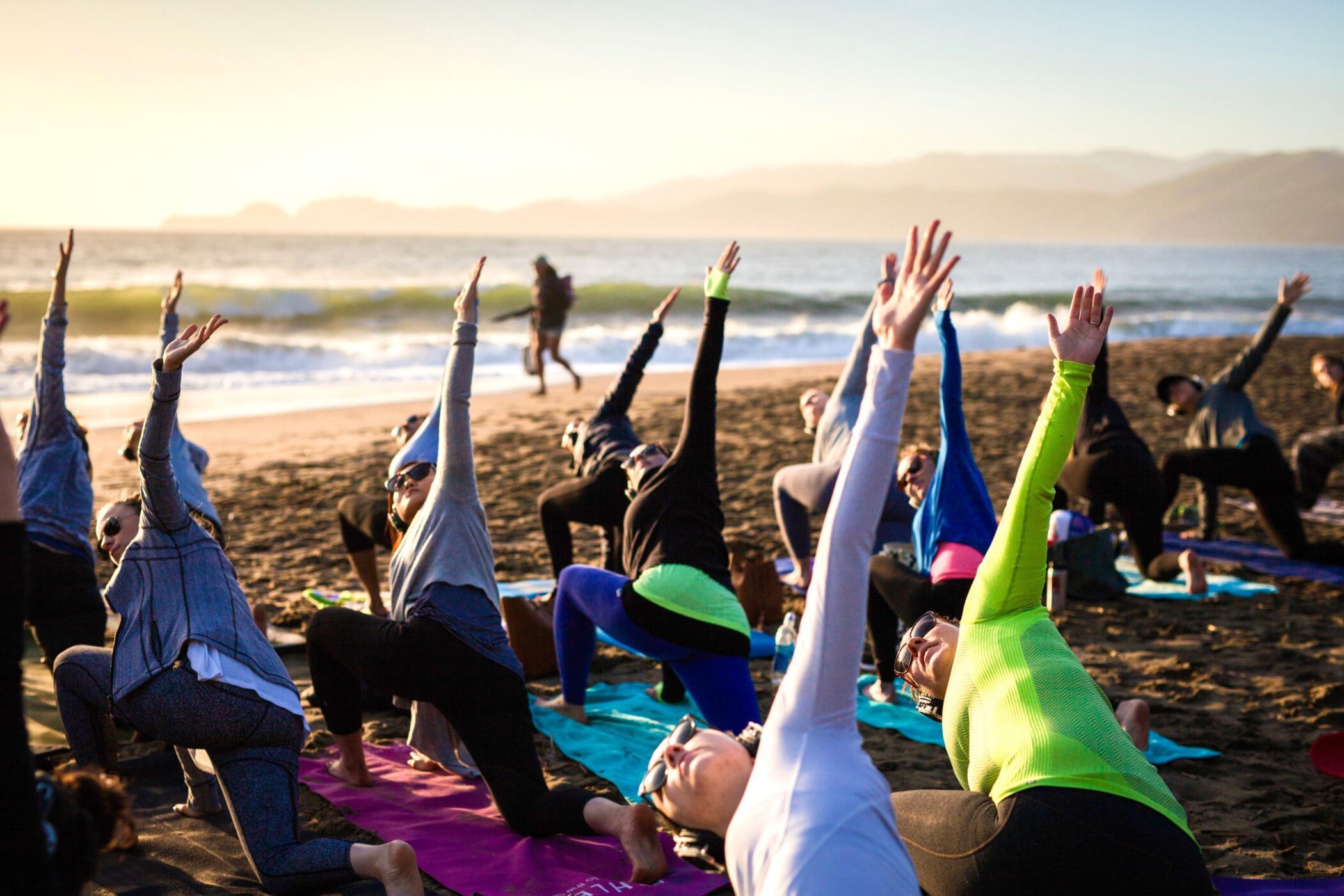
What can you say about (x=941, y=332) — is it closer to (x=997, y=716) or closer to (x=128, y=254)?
(x=997, y=716)

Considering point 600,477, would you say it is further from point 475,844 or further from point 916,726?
point 475,844

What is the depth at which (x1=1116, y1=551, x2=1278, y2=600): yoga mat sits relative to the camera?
6.73m

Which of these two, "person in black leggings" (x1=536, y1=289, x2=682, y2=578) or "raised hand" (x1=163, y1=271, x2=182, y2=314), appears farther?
"person in black leggings" (x1=536, y1=289, x2=682, y2=578)

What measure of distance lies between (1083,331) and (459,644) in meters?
2.24

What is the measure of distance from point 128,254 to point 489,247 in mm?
26533

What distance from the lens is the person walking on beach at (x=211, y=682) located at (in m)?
3.05

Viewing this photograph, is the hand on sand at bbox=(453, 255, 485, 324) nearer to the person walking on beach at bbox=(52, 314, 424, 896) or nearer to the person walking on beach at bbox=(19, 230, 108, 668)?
the person walking on beach at bbox=(52, 314, 424, 896)

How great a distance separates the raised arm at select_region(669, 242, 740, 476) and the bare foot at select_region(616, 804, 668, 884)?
1394 mm

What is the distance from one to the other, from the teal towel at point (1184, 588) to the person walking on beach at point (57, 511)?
5942mm

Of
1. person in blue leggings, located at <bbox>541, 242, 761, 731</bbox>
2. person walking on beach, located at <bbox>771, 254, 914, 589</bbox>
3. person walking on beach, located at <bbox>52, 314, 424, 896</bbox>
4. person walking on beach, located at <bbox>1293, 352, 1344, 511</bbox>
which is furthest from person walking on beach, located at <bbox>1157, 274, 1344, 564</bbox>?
person walking on beach, located at <bbox>52, 314, 424, 896</bbox>

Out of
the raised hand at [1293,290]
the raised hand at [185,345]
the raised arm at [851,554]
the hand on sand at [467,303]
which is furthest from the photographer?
the raised hand at [1293,290]

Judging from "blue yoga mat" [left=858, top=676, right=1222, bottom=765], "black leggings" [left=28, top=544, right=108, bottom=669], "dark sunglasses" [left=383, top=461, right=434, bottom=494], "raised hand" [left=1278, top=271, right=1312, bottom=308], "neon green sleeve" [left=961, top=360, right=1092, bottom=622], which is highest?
"raised hand" [left=1278, top=271, right=1312, bottom=308]

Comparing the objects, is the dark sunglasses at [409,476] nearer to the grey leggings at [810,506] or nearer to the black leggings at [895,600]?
the black leggings at [895,600]

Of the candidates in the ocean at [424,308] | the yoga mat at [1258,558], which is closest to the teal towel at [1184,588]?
the yoga mat at [1258,558]
